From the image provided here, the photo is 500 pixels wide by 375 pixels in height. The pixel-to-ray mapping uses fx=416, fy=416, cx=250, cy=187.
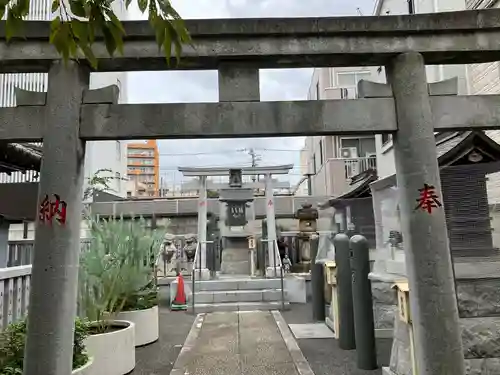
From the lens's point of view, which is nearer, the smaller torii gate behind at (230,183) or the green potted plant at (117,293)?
the green potted plant at (117,293)

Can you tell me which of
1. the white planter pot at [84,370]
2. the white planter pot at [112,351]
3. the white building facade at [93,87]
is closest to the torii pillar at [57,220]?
the white planter pot at [84,370]

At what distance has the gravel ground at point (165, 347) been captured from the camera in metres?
6.38

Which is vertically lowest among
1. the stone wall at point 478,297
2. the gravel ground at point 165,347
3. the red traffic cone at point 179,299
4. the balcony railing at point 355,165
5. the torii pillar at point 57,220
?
the gravel ground at point 165,347

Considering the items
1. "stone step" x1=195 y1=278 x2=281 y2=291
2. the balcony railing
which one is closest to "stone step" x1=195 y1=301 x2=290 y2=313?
"stone step" x1=195 y1=278 x2=281 y2=291

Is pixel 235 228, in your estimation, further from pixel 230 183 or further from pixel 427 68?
pixel 427 68

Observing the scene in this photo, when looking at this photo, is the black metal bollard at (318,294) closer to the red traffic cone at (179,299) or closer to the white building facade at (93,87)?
the red traffic cone at (179,299)

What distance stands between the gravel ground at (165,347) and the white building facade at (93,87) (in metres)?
6.77

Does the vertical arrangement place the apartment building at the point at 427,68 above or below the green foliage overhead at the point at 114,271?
above

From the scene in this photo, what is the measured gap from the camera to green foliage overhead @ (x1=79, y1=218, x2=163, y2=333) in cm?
640

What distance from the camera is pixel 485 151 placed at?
5.45 meters

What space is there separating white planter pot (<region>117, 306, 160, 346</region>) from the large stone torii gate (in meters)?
3.75

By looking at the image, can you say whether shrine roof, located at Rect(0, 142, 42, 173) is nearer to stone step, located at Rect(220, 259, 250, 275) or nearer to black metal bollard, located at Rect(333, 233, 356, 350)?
black metal bollard, located at Rect(333, 233, 356, 350)

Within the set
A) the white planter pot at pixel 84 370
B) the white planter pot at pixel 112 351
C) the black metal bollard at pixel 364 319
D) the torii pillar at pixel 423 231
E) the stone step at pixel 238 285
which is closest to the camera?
the torii pillar at pixel 423 231

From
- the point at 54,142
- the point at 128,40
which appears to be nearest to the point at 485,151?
the point at 128,40
